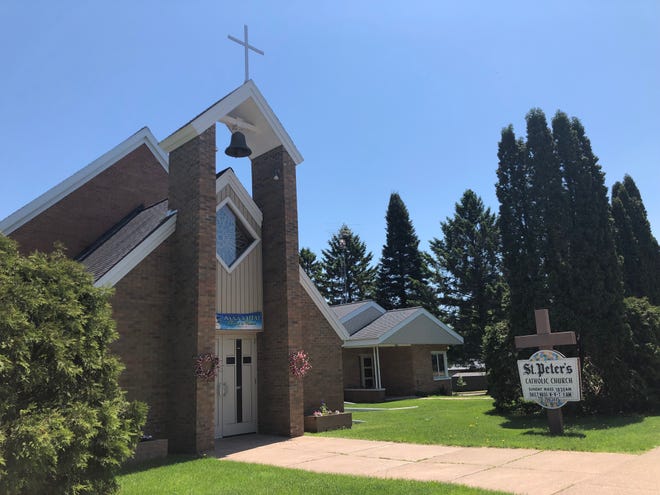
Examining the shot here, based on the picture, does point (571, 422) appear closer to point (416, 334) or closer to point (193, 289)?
point (193, 289)

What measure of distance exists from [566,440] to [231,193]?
964 centimetres

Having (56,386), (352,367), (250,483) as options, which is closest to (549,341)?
(250,483)

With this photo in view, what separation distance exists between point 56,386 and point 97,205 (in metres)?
11.9

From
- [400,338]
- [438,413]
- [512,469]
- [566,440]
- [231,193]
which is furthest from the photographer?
[400,338]

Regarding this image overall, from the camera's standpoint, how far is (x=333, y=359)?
15.5 meters

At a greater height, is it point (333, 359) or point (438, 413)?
point (333, 359)

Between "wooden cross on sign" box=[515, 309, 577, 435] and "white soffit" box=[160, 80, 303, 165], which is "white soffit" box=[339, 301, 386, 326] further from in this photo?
"wooden cross on sign" box=[515, 309, 577, 435]

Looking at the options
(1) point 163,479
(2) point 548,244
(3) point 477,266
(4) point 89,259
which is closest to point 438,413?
(2) point 548,244

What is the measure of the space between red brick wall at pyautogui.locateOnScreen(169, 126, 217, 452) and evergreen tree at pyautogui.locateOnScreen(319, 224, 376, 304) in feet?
157

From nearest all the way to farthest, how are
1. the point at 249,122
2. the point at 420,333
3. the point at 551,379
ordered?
1. the point at 551,379
2. the point at 249,122
3. the point at 420,333

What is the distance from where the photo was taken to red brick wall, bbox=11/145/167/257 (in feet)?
48.1

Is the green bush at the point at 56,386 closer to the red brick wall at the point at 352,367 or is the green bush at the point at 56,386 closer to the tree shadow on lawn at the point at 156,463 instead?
the tree shadow on lawn at the point at 156,463

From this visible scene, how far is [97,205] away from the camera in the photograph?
629 inches

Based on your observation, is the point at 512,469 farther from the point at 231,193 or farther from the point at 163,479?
the point at 231,193
